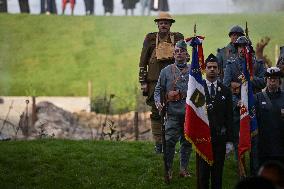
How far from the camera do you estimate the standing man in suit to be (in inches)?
275

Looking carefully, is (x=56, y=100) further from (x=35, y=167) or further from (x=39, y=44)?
(x=35, y=167)

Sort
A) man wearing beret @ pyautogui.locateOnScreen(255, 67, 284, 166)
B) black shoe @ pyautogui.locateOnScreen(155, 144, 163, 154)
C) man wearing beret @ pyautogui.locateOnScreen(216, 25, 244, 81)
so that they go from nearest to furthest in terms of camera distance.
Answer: man wearing beret @ pyautogui.locateOnScreen(255, 67, 284, 166)
man wearing beret @ pyautogui.locateOnScreen(216, 25, 244, 81)
black shoe @ pyautogui.locateOnScreen(155, 144, 163, 154)

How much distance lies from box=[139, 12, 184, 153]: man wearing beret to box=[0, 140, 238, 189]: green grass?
702mm

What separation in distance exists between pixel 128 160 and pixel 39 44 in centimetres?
2187

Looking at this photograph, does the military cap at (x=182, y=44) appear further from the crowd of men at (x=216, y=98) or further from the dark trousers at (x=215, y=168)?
the dark trousers at (x=215, y=168)

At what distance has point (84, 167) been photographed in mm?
9219

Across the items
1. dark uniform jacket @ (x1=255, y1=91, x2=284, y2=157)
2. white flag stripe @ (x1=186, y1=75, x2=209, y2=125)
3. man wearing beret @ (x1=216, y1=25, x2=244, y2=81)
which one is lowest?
dark uniform jacket @ (x1=255, y1=91, x2=284, y2=157)

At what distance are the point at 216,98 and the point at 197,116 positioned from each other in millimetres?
291

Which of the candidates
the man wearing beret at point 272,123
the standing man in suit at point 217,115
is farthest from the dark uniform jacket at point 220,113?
the man wearing beret at point 272,123

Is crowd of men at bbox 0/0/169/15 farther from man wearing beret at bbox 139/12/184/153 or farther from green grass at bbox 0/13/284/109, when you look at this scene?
man wearing beret at bbox 139/12/184/153

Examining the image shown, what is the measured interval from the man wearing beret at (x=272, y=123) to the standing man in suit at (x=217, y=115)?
0.70 meters

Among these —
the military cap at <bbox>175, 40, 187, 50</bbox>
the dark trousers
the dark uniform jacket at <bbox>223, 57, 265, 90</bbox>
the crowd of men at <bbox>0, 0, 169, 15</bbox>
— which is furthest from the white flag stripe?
the crowd of men at <bbox>0, 0, 169, 15</bbox>

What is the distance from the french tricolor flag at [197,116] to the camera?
695 cm

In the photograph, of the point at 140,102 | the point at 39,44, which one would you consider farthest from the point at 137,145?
the point at 39,44
